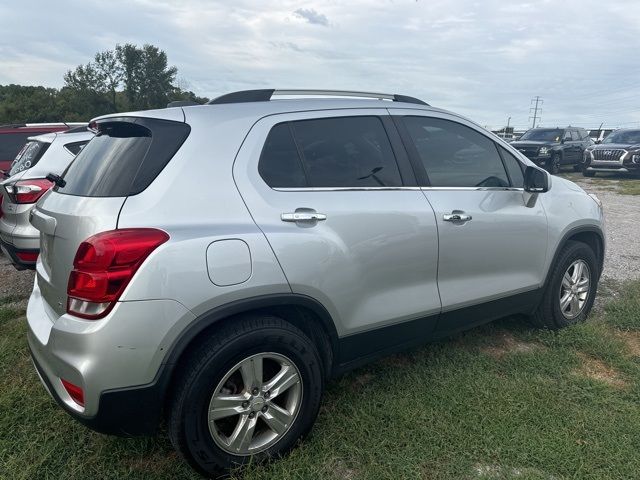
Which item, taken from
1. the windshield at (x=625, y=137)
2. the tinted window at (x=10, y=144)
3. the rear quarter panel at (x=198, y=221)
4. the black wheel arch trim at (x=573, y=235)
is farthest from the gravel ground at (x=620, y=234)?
the tinted window at (x=10, y=144)

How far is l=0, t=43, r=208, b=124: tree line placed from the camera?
55.9 metres

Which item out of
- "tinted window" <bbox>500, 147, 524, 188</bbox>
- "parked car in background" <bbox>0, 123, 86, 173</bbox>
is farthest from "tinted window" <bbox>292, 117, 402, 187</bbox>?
"parked car in background" <bbox>0, 123, 86, 173</bbox>

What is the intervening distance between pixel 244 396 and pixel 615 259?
585 centimetres

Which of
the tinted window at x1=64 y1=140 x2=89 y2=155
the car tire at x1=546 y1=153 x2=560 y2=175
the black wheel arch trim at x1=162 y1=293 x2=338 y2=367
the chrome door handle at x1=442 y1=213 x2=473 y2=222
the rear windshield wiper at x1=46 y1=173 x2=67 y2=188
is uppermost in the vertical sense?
the rear windshield wiper at x1=46 y1=173 x2=67 y2=188

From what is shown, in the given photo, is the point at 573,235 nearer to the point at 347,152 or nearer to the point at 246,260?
the point at 347,152

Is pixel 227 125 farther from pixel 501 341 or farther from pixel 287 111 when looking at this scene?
pixel 501 341

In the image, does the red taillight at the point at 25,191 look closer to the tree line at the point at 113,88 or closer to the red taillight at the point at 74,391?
the red taillight at the point at 74,391

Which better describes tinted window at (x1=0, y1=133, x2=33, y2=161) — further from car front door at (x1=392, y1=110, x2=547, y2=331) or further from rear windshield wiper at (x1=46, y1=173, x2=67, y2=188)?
car front door at (x1=392, y1=110, x2=547, y2=331)

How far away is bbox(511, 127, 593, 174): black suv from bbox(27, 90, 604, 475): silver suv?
615 inches

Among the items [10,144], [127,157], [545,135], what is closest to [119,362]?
[127,157]

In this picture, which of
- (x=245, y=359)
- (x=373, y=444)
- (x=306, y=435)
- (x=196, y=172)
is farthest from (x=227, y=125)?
(x=373, y=444)

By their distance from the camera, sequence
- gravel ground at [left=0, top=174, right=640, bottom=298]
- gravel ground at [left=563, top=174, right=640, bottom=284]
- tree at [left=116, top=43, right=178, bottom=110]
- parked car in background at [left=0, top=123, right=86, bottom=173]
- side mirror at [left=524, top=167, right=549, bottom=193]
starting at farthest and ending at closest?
1. tree at [left=116, top=43, right=178, bottom=110]
2. parked car in background at [left=0, top=123, right=86, bottom=173]
3. gravel ground at [left=563, top=174, right=640, bottom=284]
4. gravel ground at [left=0, top=174, right=640, bottom=298]
5. side mirror at [left=524, top=167, right=549, bottom=193]

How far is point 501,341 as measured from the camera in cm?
389

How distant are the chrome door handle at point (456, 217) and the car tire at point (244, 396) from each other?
114cm
